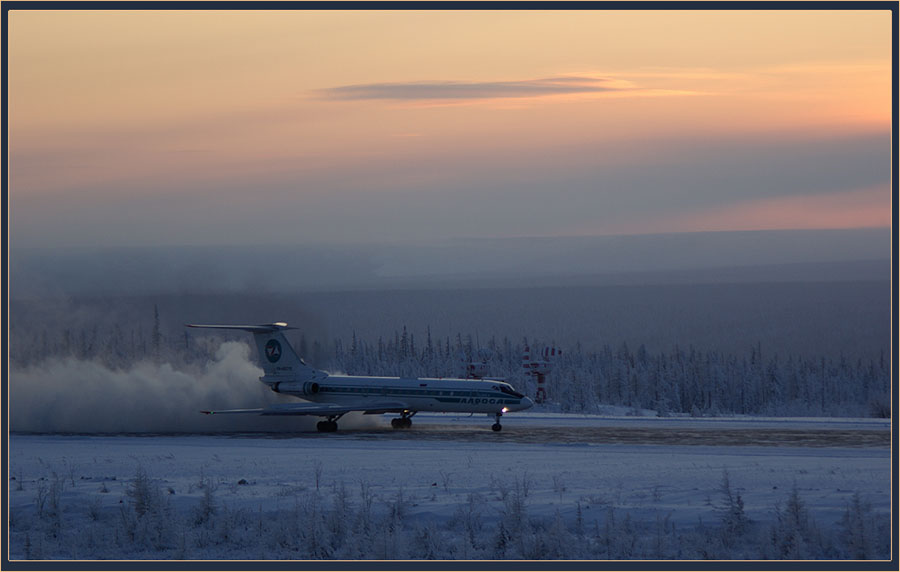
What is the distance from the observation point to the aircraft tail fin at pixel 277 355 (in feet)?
193

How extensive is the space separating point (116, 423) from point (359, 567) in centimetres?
3715

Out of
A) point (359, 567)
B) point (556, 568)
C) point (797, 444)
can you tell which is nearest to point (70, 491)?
point (359, 567)

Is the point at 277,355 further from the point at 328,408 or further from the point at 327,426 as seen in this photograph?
the point at 327,426

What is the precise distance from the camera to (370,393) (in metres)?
55.7

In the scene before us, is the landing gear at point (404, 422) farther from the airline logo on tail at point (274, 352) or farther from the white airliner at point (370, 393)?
the airline logo on tail at point (274, 352)

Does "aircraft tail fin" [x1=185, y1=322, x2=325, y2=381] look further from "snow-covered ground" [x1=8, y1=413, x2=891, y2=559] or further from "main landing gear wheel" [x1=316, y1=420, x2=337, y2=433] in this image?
"snow-covered ground" [x1=8, y1=413, x2=891, y2=559]

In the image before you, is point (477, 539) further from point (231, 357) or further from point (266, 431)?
point (231, 357)

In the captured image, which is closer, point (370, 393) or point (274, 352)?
point (370, 393)

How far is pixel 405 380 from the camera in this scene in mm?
55625

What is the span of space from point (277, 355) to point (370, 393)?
654 cm

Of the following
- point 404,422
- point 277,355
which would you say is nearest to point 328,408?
point 404,422

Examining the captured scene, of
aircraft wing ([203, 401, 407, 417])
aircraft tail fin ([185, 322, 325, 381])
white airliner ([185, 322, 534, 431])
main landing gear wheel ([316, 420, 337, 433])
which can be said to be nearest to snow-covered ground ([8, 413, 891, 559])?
white airliner ([185, 322, 534, 431])

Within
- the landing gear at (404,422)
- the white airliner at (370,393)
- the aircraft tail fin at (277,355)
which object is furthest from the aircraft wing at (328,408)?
the aircraft tail fin at (277,355)

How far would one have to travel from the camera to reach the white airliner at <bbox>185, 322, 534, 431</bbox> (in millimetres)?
53938
